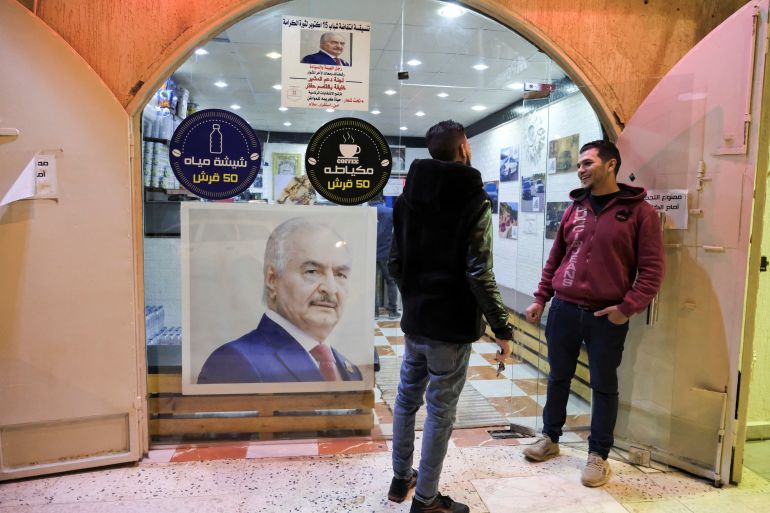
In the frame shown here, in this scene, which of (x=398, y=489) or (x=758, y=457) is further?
(x=758, y=457)

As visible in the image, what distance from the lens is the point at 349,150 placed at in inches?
107

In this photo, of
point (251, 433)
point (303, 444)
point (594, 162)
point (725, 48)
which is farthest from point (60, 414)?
point (725, 48)

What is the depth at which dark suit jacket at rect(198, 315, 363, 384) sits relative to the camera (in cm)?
271

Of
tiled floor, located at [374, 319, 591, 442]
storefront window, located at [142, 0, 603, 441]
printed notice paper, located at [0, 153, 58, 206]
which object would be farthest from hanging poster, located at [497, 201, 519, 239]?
printed notice paper, located at [0, 153, 58, 206]

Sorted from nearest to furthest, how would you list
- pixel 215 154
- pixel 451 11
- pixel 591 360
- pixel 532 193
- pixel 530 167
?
pixel 591 360 < pixel 215 154 < pixel 451 11 < pixel 530 167 < pixel 532 193

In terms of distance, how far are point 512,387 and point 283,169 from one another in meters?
2.24

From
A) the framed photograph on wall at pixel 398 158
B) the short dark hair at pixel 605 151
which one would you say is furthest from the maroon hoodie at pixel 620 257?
the framed photograph on wall at pixel 398 158

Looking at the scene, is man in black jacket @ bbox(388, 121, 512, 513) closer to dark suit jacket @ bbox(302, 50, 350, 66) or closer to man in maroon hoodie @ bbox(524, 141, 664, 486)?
man in maroon hoodie @ bbox(524, 141, 664, 486)

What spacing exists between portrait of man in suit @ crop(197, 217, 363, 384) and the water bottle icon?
51 cm

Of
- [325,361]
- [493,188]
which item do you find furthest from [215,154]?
[493,188]

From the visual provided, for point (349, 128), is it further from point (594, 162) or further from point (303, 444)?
point (303, 444)

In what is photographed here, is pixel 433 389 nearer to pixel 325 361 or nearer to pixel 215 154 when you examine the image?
pixel 325 361

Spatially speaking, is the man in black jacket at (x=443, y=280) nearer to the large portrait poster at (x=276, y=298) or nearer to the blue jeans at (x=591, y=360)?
the blue jeans at (x=591, y=360)

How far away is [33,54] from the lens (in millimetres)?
2182
